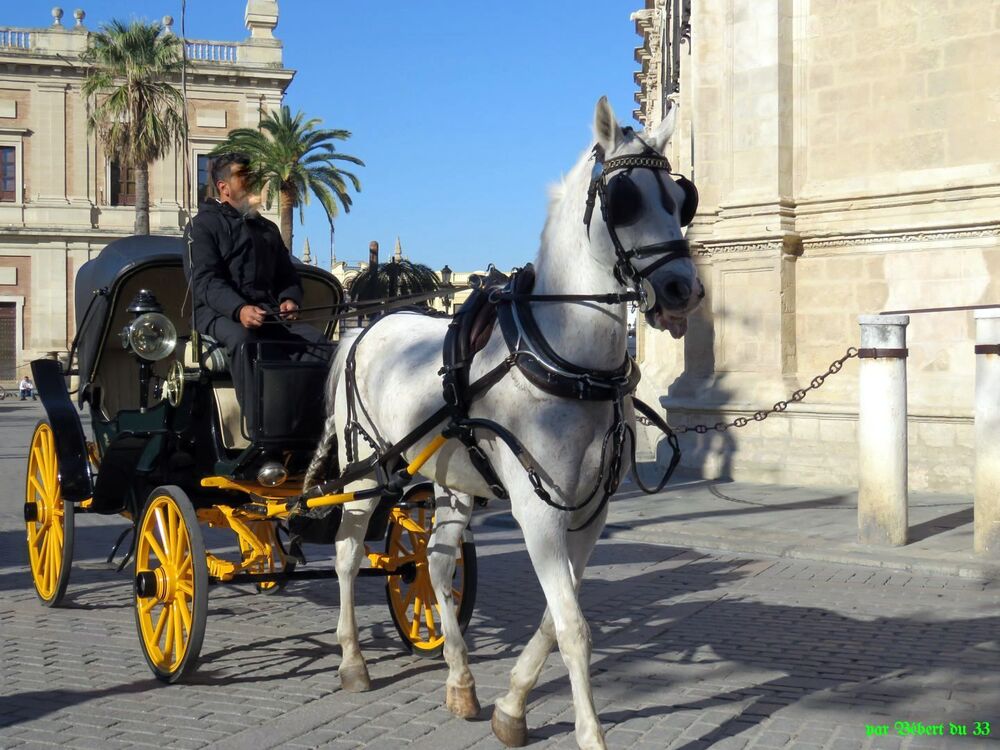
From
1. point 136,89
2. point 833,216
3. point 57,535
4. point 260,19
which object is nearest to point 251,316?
point 57,535

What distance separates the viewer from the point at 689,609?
701 centimetres

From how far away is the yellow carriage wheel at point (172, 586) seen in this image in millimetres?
5266

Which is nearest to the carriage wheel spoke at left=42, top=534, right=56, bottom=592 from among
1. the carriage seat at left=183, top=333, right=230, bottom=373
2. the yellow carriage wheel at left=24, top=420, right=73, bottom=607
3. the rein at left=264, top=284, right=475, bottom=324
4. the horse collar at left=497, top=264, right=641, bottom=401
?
the yellow carriage wheel at left=24, top=420, right=73, bottom=607

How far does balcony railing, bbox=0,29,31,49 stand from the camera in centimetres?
5006

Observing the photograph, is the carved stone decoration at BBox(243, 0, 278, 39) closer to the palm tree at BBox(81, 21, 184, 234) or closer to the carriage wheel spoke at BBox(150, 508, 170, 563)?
the palm tree at BBox(81, 21, 184, 234)

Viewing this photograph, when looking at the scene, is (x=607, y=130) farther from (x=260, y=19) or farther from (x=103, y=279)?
(x=260, y=19)

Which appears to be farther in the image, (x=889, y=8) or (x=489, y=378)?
(x=889, y=8)

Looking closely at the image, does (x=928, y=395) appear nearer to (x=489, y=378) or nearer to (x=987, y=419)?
(x=987, y=419)

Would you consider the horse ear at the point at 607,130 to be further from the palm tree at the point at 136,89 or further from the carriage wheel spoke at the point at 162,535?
the palm tree at the point at 136,89

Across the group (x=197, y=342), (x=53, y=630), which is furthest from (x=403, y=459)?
(x=53, y=630)

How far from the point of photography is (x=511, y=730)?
14.6 feet

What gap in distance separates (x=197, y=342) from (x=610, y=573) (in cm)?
361

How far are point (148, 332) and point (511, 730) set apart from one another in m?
3.05

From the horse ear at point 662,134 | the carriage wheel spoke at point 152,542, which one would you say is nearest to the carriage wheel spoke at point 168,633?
the carriage wheel spoke at point 152,542
